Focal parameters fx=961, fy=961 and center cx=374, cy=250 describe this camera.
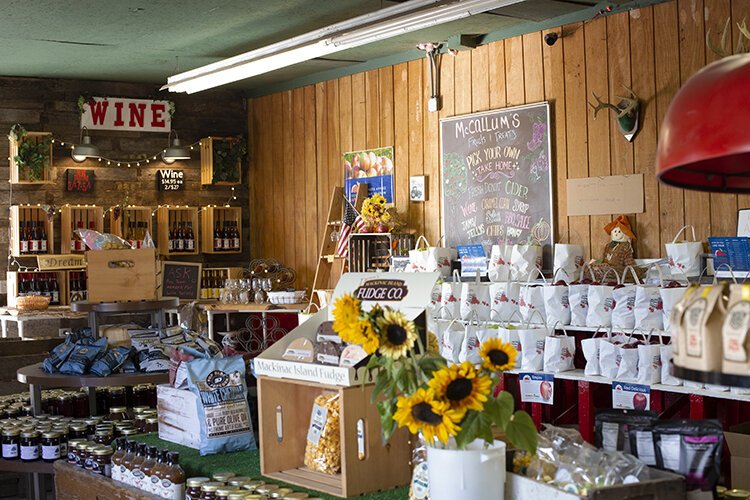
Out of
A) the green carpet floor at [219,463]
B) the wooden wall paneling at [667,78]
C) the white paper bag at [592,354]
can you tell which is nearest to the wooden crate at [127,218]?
the wooden wall paneling at [667,78]

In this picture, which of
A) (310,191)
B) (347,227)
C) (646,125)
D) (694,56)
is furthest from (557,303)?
(310,191)

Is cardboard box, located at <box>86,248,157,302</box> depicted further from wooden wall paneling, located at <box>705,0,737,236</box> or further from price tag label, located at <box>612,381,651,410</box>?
wooden wall paneling, located at <box>705,0,737,236</box>

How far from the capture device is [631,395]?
209 inches

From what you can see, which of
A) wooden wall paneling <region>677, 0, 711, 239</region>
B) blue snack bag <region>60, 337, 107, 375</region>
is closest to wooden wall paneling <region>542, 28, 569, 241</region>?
wooden wall paneling <region>677, 0, 711, 239</region>

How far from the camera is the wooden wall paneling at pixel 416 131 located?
8750mm

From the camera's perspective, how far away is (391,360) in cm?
211

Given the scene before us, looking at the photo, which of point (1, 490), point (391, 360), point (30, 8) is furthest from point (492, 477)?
point (30, 8)

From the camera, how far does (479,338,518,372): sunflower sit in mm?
2049

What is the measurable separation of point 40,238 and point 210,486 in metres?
7.92

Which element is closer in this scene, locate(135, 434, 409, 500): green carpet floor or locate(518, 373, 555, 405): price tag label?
locate(135, 434, 409, 500): green carpet floor

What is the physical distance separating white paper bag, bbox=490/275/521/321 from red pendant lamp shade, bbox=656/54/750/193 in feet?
16.1

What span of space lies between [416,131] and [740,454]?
5.62 meters

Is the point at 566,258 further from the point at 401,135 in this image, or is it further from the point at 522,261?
the point at 401,135

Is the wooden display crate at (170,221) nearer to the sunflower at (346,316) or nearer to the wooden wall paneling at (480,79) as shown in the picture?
the wooden wall paneling at (480,79)
